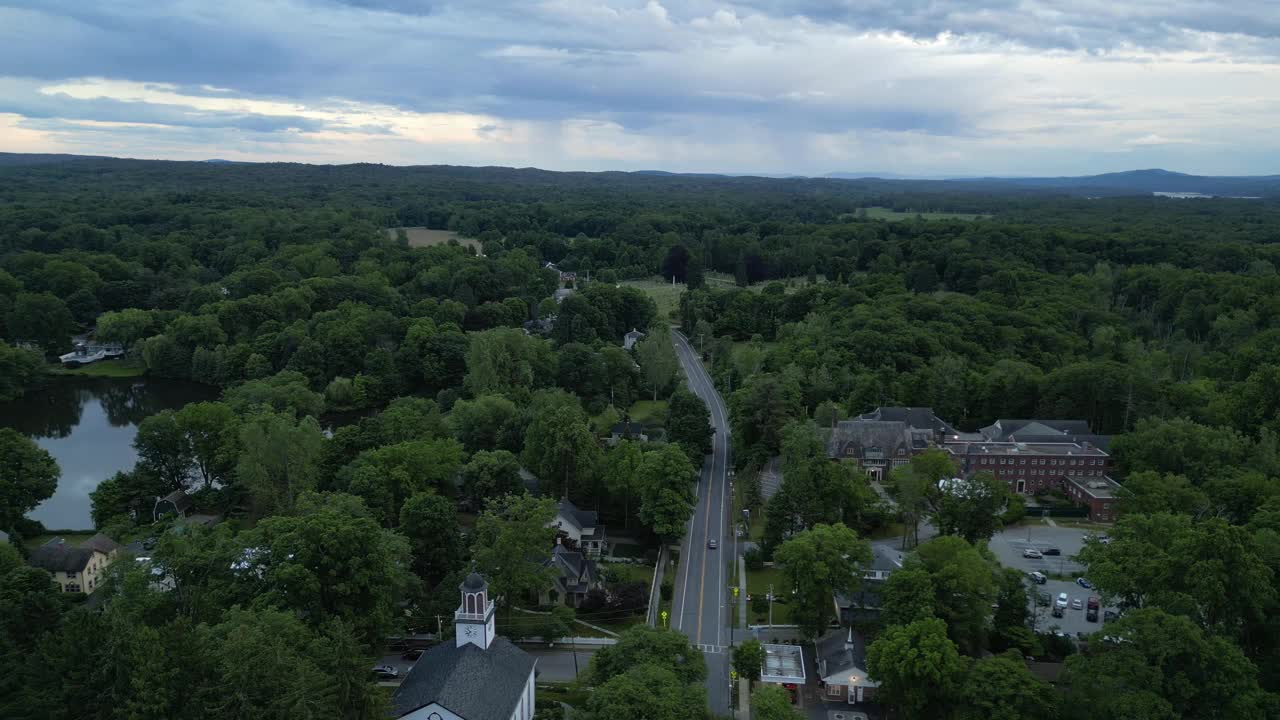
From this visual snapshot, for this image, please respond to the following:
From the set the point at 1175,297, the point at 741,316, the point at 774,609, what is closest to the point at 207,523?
the point at 774,609

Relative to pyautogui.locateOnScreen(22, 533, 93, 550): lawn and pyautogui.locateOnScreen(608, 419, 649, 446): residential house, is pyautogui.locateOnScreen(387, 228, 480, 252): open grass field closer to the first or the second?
pyautogui.locateOnScreen(608, 419, 649, 446): residential house

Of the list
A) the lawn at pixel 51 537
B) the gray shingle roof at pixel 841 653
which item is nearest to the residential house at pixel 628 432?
the gray shingle roof at pixel 841 653

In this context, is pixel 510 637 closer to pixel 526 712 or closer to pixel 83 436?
pixel 526 712

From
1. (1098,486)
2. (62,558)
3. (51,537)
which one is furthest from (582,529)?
(1098,486)

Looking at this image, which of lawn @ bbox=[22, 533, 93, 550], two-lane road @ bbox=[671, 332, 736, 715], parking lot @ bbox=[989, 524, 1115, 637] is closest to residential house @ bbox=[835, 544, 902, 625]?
two-lane road @ bbox=[671, 332, 736, 715]

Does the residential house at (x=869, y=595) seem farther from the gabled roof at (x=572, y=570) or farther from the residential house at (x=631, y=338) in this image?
the residential house at (x=631, y=338)
